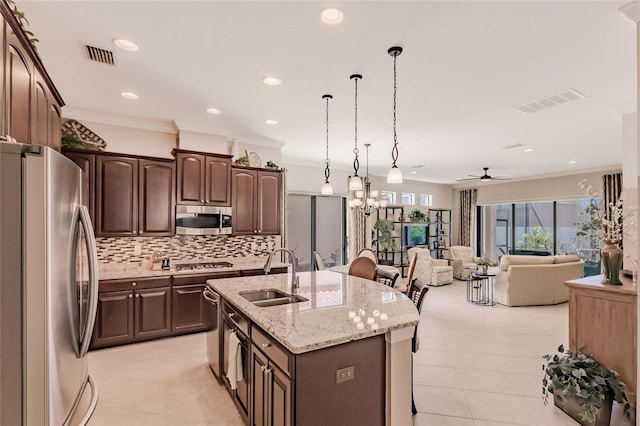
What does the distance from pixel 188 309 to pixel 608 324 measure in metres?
4.44

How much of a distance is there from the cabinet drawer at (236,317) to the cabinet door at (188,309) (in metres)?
1.65

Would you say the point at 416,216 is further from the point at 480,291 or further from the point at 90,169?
the point at 90,169

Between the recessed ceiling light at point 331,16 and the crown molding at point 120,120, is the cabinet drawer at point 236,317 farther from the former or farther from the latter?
the crown molding at point 120,120

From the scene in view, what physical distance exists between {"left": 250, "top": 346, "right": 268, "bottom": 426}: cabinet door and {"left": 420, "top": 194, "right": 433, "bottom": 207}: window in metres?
9.18

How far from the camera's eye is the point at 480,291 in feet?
23.0

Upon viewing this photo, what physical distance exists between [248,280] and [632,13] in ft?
11.9

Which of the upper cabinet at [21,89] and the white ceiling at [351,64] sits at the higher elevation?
the white ceiling at [351,64]

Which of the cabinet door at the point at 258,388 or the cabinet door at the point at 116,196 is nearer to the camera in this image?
the cabinet door at the point at 258,388

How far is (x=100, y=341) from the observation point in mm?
3602

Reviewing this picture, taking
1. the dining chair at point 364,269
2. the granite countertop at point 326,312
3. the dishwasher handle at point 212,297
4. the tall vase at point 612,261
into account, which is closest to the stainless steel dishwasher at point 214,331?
the dishwasher handle at point 212,297

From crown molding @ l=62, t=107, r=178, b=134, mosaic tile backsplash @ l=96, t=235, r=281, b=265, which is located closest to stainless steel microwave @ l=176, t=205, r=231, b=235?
mosaic tile backsplash @ l=96, t=235, r=281, b=265

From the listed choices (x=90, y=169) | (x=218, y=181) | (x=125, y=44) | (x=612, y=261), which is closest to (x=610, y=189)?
(x=612, y=261)

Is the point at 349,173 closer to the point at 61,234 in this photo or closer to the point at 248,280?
the point at 248,280

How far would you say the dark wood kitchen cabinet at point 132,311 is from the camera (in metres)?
3.61
